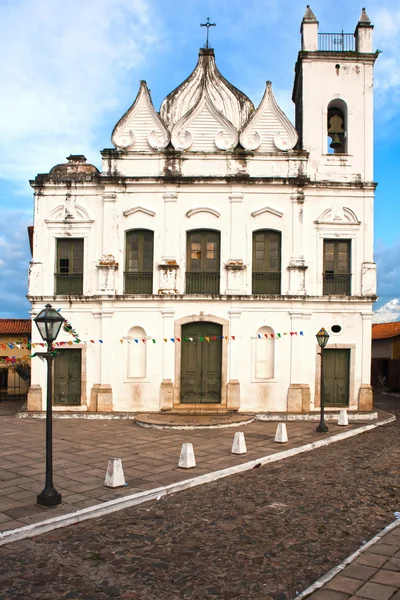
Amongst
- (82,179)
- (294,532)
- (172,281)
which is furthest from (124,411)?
(294,532)

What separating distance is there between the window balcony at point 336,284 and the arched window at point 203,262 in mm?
3617

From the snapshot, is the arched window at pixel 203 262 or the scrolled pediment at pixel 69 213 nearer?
the arched window at pixel 203 262

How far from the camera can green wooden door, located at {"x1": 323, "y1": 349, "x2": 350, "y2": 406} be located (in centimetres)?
1834

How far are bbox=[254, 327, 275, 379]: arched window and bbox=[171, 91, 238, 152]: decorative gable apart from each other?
20.7 ft

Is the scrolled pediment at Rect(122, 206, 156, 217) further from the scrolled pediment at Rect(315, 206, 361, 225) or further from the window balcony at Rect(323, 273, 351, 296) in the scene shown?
the window balcony at Rect(323, 273, 351, 296)

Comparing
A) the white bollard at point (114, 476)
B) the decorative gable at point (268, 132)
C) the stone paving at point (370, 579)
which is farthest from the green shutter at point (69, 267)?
the stone paving at point (370, 579)

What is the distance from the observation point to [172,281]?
1812 centimetres

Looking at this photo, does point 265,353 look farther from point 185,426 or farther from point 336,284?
point 185,426

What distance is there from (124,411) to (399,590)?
44.2 ft

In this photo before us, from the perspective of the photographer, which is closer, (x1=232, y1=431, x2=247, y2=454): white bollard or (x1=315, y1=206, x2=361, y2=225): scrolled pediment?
(x1=232, y1=431, x2=247, y2=454): white bollard

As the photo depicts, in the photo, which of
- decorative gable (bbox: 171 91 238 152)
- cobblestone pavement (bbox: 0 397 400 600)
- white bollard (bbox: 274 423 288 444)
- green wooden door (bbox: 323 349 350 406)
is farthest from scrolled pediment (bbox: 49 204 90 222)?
cobblestone pavement (bbox: 0 397 400 600)

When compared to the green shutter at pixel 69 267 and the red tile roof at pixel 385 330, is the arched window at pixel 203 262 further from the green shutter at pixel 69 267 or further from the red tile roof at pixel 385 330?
the red tile roof at pixel 385 330

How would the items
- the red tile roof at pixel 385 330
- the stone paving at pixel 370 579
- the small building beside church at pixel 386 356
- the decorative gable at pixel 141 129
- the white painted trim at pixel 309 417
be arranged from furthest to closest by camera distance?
1. the red tile roof at pixel 385 330
2. the small building beside church at pixel 386 356
3. the decorative gable at pixel 141 129
4. the white painted trim at pixel 309 417
5. the stone paving at pixel 370 579

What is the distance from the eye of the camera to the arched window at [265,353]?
1834 cm
